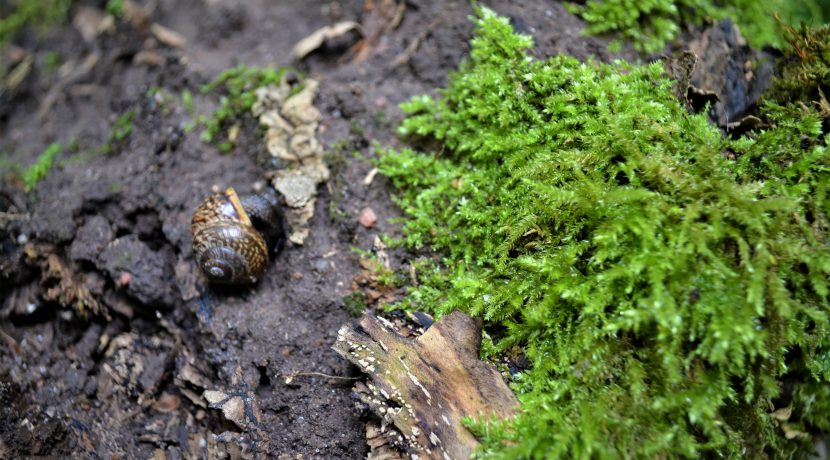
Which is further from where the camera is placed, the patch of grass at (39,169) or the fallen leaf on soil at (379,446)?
the patch of grass at (39,169)

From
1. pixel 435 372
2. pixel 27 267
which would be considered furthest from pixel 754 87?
pixel 27 267

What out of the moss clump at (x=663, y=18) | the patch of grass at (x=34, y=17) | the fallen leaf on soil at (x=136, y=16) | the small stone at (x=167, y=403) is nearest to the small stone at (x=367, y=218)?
Result: the small stone at (x=167, y=403)

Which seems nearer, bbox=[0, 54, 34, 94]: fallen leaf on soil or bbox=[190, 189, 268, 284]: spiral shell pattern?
bbox=[190, 189, 268, 284]: spiral shell pattern

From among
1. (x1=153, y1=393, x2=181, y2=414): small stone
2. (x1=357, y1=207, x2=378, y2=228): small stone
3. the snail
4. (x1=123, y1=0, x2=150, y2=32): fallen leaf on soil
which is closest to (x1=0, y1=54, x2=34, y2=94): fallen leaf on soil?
(x1=123, y1=0, x2=150, y2=32): fallen leaf on soil

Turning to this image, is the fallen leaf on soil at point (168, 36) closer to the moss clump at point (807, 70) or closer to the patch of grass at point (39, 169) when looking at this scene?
the patch of grass at point (39, 169)

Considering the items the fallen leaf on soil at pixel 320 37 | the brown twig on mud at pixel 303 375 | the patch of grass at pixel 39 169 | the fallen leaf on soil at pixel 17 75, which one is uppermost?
the fallen leaf on soil at pixel 320 37

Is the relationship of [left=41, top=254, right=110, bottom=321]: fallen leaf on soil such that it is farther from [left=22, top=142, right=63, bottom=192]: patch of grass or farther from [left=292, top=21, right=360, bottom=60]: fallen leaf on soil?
[left=292, top=21, right=360, bottom=60]: fallen leaf on soil

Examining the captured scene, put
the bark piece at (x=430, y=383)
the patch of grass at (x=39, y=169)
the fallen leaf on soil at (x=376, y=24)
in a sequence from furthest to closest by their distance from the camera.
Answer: the fallen leaf on soil at (x=376, y=24)
the patch of grass at (x=39, y=169)
the bark piece at (x=430, y=383)
